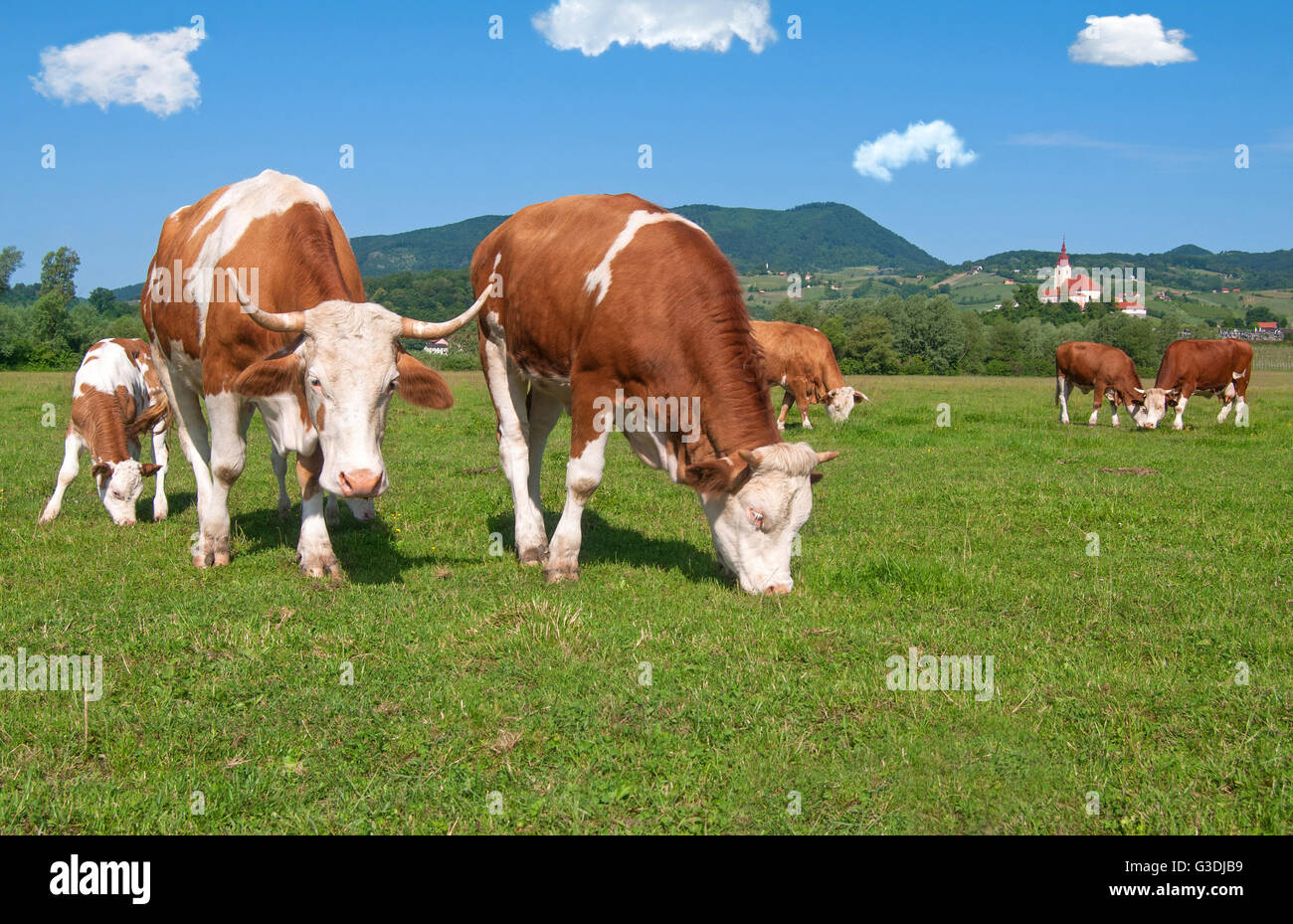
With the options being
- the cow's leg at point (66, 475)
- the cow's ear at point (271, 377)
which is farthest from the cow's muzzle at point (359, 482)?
the cow's leg at point (66, 475)

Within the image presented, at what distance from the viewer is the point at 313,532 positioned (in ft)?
24.0

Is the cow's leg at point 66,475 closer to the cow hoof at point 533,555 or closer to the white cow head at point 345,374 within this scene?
the white cow head at point 345,374

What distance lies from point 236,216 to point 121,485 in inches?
137

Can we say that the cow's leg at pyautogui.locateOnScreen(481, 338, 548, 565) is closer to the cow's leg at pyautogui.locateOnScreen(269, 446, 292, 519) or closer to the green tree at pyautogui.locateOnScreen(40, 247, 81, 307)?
the cow's leg at pyautogui.locateOnScreen(269, 446, 292, 519)

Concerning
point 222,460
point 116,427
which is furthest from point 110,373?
point 222,460

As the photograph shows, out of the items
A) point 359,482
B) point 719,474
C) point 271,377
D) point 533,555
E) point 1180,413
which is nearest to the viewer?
point 359,482

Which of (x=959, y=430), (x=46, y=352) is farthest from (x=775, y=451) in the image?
(x=46, y=352)

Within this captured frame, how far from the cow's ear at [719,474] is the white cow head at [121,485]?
614 centimetres

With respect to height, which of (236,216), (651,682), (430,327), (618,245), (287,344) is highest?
(236,216)

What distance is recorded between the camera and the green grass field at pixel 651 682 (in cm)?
393

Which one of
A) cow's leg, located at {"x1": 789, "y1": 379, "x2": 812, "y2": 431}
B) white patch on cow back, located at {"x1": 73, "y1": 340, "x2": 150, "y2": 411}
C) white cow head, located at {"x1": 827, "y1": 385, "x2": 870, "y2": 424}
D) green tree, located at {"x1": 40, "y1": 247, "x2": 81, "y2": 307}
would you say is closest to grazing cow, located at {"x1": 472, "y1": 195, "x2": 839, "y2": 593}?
white patch on cow back, located at {"x1": 73, "y1": 340, "x2": 150, "y2": 411}

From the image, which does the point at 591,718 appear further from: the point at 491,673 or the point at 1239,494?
the point at 1239,494

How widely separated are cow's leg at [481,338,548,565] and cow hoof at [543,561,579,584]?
701mm

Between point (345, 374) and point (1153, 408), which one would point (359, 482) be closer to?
point (345, 374)
